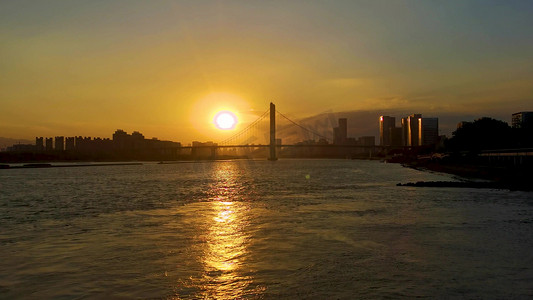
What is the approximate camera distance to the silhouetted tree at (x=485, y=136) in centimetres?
9201

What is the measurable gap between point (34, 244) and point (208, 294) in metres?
7.81

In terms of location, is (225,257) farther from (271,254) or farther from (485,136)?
(485,136)

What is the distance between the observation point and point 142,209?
2239cm

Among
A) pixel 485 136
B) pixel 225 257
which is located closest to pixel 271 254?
pixel 225 257

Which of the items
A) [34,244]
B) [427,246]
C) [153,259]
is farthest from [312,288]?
[34,244]

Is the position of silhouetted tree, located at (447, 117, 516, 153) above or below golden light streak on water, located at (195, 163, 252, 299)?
above

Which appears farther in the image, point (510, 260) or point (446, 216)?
point (446, 216)

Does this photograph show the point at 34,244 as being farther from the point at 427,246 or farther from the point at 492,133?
the point at 492,133

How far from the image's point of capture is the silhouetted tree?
92006mm

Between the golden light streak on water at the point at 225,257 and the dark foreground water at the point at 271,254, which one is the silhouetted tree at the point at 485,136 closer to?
the dark foreground water at the point at 271,254

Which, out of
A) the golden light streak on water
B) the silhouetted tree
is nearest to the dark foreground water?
the golden light streak on water

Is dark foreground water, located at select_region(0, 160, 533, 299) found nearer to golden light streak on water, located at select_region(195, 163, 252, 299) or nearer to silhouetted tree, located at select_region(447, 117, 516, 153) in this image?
golden light streak on water, located at select_region(195, 163, 252, 299)

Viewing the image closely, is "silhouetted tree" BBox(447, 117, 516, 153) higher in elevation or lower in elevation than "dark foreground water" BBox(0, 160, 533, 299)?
higher

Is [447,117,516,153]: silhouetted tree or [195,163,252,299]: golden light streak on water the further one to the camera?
[447,117,516,153]: silhouetted tree
